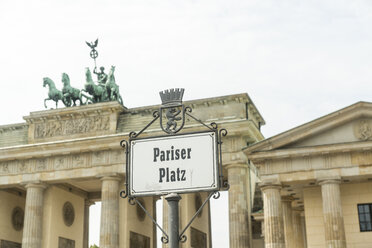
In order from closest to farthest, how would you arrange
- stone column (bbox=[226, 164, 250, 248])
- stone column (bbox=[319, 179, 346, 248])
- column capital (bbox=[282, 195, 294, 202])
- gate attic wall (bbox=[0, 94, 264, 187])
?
stone column (bbox=[319, 179, 346, 248]) < stone column (bbox=[226, 164, 250, 248]) < column capital (bbox=[282, 195, 294, 202]) < gate attic wall (bbox=[0, 94, 264, 187])

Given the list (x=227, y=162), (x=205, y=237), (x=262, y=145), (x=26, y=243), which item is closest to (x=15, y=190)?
(x=26, y=243)

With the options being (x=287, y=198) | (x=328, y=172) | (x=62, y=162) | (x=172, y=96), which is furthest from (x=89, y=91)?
(x=172, y=96)

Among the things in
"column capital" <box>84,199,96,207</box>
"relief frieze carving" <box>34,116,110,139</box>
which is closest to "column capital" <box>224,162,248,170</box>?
"relief frieze carving" <box>34,116,110,139</box>

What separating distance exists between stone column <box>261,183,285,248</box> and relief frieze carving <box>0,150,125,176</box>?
1282cm

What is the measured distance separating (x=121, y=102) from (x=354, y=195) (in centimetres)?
2095

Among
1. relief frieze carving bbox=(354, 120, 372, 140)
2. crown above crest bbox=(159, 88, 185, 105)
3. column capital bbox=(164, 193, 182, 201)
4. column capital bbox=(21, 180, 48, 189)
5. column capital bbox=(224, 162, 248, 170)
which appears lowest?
column capital bbox=(164, 193, 182, 201)

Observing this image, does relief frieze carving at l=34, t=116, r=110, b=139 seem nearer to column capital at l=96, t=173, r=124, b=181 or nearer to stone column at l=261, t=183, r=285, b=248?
column capital at l=96, t=173, r=124, b=181

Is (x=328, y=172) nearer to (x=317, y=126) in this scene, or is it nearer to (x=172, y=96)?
(x=317, y=126)

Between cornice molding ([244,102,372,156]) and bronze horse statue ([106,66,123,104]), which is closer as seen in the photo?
cornice molding ([244,102,372,156])

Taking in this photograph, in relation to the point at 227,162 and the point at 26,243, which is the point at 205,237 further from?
the point at 26,243

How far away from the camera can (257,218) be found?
133 ft

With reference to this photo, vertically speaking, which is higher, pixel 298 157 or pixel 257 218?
pixel 298 157

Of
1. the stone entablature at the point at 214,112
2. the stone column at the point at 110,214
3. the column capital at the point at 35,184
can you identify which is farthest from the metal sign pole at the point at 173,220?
the column capital at the point at 35,184

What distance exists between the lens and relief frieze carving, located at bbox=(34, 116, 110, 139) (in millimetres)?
45094
